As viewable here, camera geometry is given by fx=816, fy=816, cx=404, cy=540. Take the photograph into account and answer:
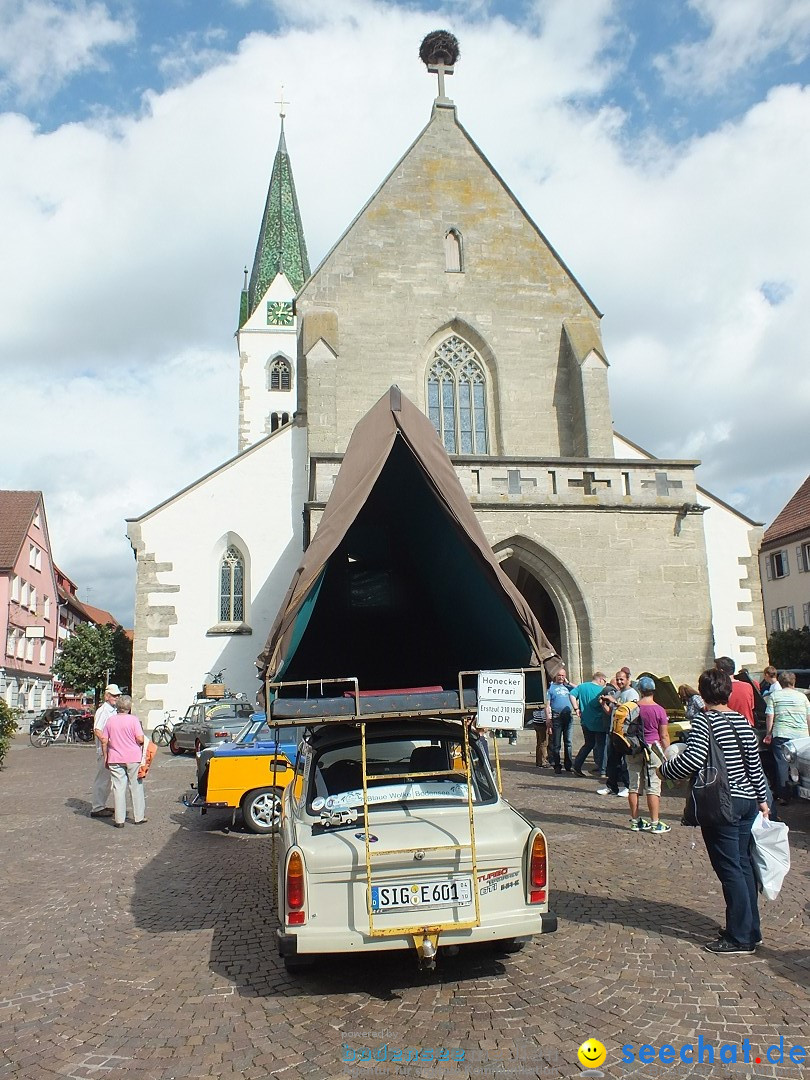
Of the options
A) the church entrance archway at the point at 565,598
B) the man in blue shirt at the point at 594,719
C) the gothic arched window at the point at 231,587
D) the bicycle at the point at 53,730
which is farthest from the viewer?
the bicycle at the point at 53,730

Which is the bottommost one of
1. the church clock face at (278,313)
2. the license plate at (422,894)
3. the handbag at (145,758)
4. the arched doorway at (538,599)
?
the license plate at (422,894)

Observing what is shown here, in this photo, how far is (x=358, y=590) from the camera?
8.58 meters

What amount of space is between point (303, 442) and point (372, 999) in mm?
18702

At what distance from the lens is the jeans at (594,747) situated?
13328 mm

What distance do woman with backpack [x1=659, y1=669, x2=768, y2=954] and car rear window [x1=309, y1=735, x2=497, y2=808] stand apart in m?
1.40

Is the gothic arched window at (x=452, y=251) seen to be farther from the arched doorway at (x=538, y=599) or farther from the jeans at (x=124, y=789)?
the jeans at (x=124, y=789)

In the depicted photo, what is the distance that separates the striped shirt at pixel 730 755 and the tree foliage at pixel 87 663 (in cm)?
3113

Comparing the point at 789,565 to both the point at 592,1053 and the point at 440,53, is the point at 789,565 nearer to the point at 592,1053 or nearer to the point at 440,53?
the point at 440,53

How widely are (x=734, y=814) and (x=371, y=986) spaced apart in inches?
97.4

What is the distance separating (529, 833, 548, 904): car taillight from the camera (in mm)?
4695

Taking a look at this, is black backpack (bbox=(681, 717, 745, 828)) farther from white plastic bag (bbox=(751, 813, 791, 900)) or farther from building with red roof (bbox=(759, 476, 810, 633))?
building with red roof (bbox=(759, 476, 810, 633))

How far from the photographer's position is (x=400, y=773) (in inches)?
218

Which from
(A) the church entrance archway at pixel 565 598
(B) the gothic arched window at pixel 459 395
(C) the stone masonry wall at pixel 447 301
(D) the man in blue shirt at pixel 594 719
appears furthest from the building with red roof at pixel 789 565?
(D) the man in blue shirt at pixel 594 719

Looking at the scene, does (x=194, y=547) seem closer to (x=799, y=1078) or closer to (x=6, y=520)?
(x=799, y=1078)
